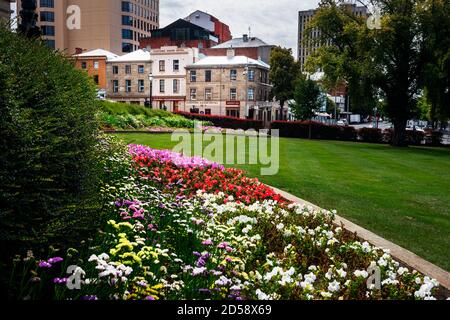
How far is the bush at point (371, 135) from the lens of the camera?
38.2 metres

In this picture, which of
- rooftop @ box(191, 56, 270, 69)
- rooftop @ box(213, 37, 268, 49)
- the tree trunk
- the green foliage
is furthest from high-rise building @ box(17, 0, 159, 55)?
the tree trunk

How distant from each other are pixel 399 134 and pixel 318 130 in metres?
6.94

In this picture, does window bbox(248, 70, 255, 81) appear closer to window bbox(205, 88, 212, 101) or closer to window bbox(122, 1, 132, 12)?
window bbox(205, 88, 212, 101)

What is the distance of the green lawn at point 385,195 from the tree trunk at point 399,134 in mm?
17092

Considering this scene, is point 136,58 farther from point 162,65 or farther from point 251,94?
point 251,94

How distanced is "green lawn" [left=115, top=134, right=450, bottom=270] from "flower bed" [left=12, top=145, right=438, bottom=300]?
1.30 m

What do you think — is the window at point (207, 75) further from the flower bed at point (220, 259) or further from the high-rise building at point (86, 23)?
the flower bed at point (220, 259)

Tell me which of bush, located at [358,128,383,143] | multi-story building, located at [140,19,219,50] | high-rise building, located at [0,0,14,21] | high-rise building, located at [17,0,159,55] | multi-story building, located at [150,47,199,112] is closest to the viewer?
high-rise building, located at [0,0,14,21]

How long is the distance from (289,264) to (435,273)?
5.85ft

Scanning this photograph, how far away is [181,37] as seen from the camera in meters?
79.8

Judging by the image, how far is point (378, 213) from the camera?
8.65 metres

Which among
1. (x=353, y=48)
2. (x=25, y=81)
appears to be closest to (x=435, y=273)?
(x=25, y=81)

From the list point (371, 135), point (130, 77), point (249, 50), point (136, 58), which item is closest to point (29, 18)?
point (371, 135)

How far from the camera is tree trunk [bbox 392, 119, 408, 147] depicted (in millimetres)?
34125
